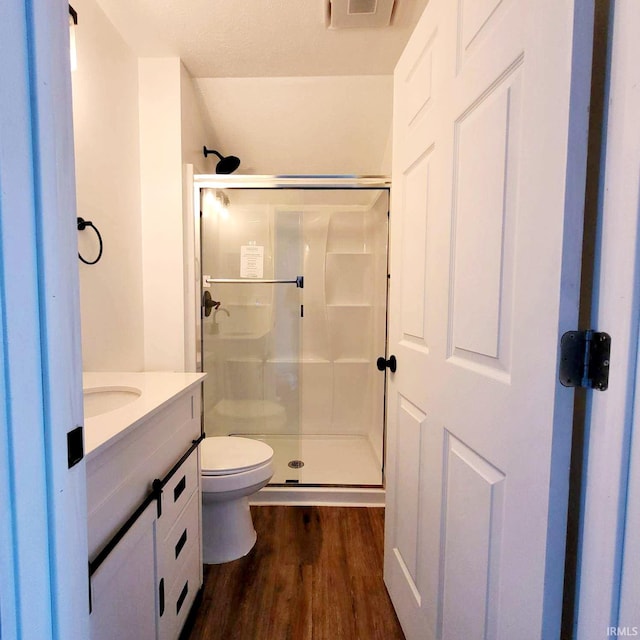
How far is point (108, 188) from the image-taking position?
4.47ft

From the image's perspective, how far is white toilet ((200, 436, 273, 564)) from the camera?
1.33 m

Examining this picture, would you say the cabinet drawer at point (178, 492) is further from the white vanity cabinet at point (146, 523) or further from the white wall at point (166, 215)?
the white wall at point (166, 215)

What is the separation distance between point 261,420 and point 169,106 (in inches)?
82.3

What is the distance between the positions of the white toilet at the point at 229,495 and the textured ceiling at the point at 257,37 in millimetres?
1959

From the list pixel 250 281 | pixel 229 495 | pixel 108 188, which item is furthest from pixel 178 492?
pixel 250 281

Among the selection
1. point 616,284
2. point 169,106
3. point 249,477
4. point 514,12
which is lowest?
point 249,477

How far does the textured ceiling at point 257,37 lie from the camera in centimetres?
134

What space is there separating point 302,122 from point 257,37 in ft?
1.79

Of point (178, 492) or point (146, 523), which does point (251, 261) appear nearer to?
point (178, 492)

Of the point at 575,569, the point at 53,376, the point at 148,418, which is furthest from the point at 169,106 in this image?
the point at 575,569

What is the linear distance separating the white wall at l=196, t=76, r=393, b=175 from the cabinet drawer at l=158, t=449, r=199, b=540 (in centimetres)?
189

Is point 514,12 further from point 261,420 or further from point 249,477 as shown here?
point 261,420

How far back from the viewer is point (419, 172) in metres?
1.02

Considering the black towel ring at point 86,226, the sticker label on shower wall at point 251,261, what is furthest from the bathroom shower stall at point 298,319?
the black towel ring at point 86,226
